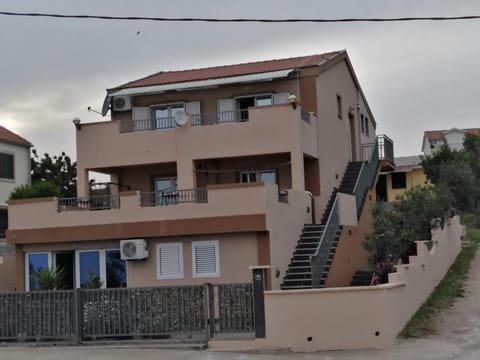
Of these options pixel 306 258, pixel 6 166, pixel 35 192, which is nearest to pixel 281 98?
pixel 306 258

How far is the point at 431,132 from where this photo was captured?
9100 cm

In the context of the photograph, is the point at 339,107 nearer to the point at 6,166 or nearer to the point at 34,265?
the point at 34,265

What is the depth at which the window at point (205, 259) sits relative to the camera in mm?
21500

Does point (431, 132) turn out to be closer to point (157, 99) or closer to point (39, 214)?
point (157, 99)

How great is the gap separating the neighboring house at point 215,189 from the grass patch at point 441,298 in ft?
9.87

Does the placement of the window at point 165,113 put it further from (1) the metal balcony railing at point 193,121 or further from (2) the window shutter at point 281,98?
(2) the window shutter at point 281,98

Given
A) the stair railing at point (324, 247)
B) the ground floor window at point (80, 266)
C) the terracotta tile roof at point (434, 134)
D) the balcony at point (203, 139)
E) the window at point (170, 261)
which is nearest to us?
the stair railing at point (324, 247)

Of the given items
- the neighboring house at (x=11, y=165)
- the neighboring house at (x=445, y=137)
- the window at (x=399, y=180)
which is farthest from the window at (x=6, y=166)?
the neighboring house at (x=445, y=137)

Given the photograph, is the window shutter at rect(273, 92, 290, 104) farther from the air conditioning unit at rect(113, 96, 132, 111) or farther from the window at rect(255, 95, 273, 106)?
the air conditioning unit at rect(113, 96, 132, 111)

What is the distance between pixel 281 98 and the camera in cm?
2628

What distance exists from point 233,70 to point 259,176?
4690 mm

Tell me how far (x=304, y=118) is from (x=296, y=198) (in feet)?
9.48

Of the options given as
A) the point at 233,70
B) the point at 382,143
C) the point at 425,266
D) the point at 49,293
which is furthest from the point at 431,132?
the point at 49,293

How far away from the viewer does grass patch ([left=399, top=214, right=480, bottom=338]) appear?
17.3 metres
